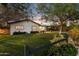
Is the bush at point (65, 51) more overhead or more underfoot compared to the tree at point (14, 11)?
more underfoot

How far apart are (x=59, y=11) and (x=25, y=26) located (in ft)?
1.05

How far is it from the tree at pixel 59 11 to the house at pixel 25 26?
0.10 m

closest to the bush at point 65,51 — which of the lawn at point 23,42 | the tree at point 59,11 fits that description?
the lawn at point 23,42

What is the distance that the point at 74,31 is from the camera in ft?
4.98

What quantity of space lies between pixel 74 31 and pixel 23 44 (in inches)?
17.6

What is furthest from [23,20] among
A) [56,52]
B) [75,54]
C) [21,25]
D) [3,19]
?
[75,54]

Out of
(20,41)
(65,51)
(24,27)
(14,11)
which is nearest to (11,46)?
(20,41)

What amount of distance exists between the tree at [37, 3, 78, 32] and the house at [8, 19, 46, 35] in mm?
104

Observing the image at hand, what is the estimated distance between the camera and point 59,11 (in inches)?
60.2

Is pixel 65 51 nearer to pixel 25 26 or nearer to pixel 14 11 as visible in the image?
pixel 25 26

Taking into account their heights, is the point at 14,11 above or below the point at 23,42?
above

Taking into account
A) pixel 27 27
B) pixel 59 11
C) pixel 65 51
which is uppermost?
pixel 59 11

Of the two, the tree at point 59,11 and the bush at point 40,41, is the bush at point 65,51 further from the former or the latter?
the tree at point 59,11

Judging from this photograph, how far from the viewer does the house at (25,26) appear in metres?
1.51
